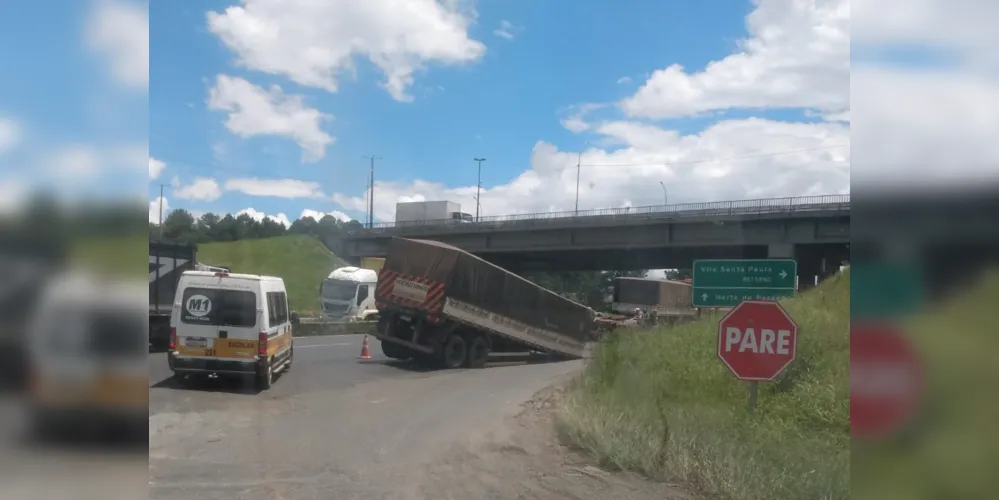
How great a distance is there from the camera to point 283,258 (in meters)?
7.95

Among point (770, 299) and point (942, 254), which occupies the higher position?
point (942, 254)

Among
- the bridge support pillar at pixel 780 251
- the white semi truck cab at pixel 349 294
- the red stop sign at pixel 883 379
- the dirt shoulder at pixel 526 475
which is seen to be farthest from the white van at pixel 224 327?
the red stop sign at pixel 883 379

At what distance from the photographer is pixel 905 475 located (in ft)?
11.5

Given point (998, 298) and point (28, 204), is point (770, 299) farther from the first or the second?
point (28, 204)

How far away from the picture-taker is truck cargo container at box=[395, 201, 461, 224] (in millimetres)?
7691

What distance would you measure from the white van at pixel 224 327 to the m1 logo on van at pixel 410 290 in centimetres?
240

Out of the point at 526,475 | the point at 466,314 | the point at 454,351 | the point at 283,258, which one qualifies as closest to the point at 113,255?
the point at 283,258

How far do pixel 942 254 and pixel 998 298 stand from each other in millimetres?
308

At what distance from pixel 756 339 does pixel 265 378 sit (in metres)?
5.58

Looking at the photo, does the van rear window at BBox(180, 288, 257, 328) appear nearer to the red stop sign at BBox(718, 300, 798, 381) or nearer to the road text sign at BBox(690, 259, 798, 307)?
the road text sign at BBox(690, 259, 798, 307)

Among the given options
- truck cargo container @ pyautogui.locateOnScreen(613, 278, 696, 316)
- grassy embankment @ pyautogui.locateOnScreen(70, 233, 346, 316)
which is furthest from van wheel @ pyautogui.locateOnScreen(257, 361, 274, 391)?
truck cargo container @ pyautogui.locateOnScreen(613, 278, 696, 316)

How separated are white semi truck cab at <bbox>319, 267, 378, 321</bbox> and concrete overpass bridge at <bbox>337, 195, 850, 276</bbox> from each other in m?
0.45

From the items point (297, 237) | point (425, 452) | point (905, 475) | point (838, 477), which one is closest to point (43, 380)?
point (297, 237)

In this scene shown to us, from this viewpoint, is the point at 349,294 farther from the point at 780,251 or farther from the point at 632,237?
the point at 780,251
